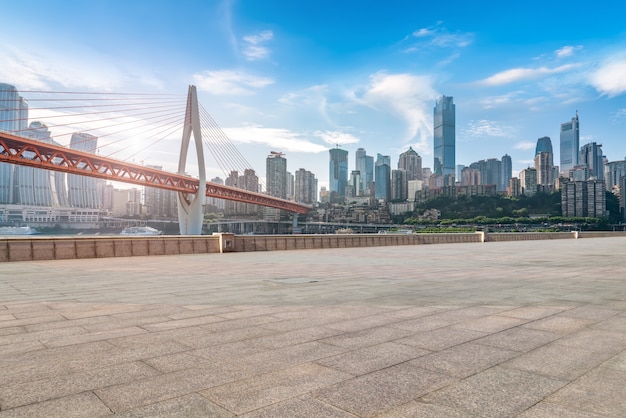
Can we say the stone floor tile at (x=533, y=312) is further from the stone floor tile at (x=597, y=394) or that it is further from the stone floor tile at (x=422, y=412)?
the stone floor tile at (x=422, y=412)

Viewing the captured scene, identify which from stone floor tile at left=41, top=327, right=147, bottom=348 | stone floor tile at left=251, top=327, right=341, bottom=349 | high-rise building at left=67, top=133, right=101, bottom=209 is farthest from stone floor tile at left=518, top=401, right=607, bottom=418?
high-rise building at left=67, top=133, right=101, bottom=209

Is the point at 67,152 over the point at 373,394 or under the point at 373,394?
over

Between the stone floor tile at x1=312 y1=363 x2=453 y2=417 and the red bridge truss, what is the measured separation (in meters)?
50.6

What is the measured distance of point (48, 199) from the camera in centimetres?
15088

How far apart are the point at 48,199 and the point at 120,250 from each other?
159548mm

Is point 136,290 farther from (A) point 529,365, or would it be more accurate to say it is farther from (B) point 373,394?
(A) point 529,365

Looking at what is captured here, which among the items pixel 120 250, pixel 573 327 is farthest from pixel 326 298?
pixel 120 250

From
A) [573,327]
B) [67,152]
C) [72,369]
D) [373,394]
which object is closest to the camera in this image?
[373,394]

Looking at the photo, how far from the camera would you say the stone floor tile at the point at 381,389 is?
8.94ft

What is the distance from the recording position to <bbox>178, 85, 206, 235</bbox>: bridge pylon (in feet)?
187

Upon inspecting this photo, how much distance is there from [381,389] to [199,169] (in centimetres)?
5651

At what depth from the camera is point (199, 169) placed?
2235 inches

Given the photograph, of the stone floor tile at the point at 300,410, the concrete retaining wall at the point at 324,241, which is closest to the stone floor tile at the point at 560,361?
the stone floor tile at the point at 300,410

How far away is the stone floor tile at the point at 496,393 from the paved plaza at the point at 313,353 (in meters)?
0.02
